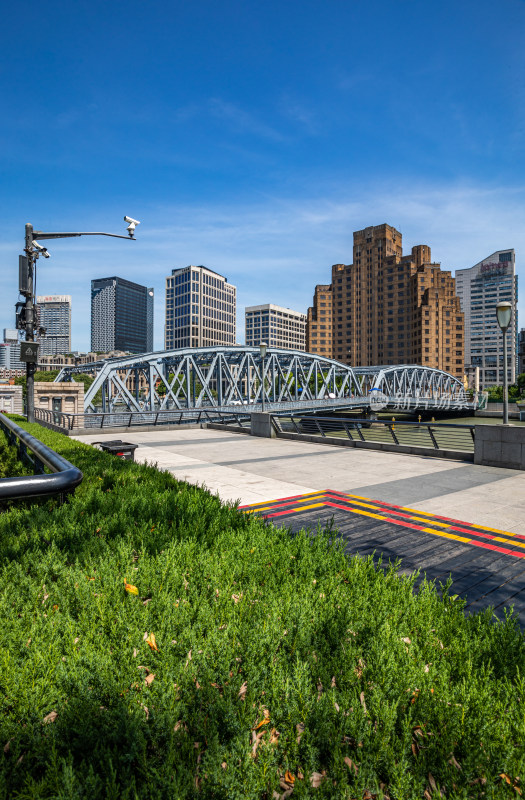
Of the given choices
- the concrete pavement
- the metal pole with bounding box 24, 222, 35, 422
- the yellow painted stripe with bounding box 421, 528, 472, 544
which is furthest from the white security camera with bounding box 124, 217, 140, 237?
the yellow painted stripe with bounding box 421, 528, 472, 544

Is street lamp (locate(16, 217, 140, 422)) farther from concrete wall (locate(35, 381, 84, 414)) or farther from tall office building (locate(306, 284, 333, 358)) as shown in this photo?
tall office building (locate(306, 284, 333, 358))

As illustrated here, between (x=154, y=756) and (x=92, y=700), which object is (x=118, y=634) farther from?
(x=154, y=756)

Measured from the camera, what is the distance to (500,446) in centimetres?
1274

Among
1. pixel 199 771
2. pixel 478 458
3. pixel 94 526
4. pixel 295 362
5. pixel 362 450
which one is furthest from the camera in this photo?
pixel 295 362

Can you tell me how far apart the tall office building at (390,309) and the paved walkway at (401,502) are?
455 feet

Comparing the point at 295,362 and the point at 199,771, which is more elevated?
the point at 295,362

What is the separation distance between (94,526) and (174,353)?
47.7m

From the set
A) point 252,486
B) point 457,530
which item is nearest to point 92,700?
point 457,530

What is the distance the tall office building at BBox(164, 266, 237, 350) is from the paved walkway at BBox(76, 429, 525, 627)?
498ft

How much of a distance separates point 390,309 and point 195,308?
7138 centimetres

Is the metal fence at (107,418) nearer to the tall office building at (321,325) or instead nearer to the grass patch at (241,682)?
the grass patch at (241,682)

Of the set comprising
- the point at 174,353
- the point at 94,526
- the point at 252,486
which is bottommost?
the point at 252,486

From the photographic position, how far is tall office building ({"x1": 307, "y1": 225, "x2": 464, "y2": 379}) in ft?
474

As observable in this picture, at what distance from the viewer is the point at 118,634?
2811mm
